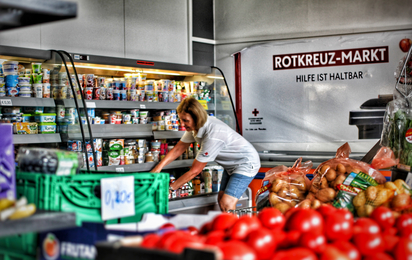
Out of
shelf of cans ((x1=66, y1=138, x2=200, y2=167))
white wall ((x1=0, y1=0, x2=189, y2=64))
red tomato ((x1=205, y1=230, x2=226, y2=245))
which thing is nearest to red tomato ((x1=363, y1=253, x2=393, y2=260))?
red tomato ((x1=205, y1=230, x2=226, y2=245))

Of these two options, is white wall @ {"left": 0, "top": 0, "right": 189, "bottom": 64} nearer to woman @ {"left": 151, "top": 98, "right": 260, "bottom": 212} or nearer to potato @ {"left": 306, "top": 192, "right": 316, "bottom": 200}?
woman @ {"left": 151, "top": 98, "right": 260, "bottom": 212}

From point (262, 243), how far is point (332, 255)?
7.1 inches

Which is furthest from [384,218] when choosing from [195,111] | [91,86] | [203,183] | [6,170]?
[203,183]

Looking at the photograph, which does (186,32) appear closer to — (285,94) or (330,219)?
(285,94)

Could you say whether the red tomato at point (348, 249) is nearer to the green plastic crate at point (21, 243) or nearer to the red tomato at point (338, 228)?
the red tomato at point (338, 228)

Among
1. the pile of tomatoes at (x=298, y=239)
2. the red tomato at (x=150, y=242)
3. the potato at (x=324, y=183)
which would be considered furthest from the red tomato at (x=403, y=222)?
the red tomato at (x=150, y=242)

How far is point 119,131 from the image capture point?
3.93 m

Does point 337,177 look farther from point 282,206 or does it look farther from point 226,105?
point 226,105

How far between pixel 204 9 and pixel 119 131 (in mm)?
2640


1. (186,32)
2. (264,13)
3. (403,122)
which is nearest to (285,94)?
(264,13)

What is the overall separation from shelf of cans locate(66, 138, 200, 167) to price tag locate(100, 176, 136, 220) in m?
1.76

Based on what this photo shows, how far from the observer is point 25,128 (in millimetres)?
3379

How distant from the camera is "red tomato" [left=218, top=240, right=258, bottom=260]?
39.7 inches

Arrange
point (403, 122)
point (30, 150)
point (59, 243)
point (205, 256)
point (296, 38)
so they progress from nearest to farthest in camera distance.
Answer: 1. point (205, 256)
2. point (59, 243)
3. point (30, 150)
4. point (403, 122)
5. point (296, 38)
